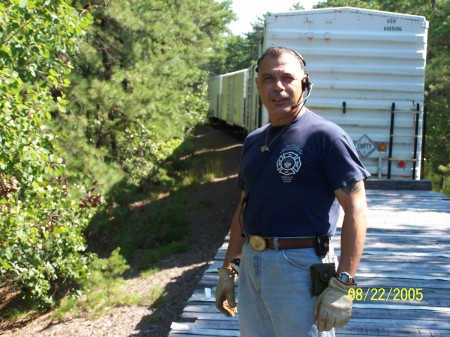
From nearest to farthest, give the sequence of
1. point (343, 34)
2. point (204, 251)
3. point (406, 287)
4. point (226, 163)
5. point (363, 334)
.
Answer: point (363, 334)
point (406, 287)
point (343, 34)
point (204, 251)
point (226, 163)

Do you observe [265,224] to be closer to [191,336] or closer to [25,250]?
[191,336]

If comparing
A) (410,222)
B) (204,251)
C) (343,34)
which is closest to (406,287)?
(410,222)

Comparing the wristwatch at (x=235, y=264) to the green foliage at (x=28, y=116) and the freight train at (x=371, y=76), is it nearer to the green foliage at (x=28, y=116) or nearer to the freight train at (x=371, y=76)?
the green foliage at (x=28, y=116)

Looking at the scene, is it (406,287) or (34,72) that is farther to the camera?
(34,72)

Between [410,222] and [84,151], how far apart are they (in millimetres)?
5112

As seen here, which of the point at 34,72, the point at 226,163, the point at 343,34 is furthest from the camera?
the point at 226,163

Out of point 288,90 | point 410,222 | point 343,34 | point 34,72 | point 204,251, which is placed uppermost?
point 343,34

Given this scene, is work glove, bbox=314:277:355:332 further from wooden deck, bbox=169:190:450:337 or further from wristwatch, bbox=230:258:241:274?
wooden deck, bbox=169:190:450:337

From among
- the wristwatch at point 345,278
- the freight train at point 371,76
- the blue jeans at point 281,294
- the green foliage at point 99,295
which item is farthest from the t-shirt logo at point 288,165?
the green foliage at point 99,295

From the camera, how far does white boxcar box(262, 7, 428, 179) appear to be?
29.8 ft

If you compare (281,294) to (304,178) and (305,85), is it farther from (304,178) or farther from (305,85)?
(305,85)

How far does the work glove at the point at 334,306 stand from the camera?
2.37 metres

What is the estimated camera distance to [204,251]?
12.1 meters
